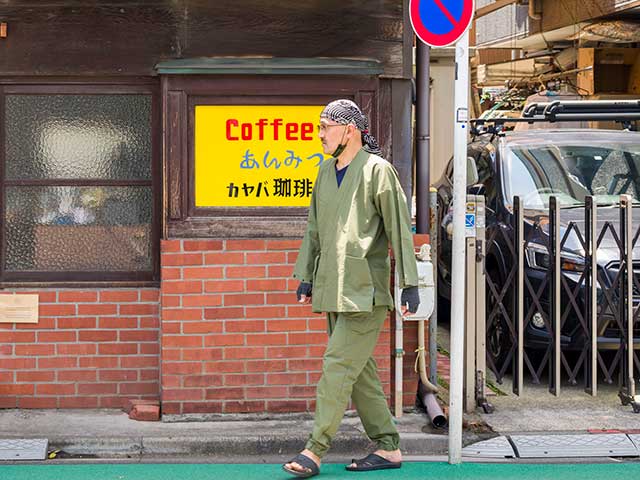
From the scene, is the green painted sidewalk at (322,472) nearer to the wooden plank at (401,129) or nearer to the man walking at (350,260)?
the man walking at (350,260)

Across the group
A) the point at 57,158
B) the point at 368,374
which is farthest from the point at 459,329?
the point at 57,158

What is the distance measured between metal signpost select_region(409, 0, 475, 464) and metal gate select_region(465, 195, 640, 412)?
3.48 feet

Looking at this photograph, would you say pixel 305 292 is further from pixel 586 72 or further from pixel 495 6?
pixel 495 6

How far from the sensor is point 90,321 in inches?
291

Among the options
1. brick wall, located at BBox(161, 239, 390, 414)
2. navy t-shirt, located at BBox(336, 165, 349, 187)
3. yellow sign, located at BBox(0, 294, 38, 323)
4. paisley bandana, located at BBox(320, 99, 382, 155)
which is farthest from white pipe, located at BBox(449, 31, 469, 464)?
yellow sign, located at BBox(0, 294, 38, 323)

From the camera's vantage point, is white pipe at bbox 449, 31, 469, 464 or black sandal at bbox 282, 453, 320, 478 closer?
black sandal at bbox 282, 453, 320, 478

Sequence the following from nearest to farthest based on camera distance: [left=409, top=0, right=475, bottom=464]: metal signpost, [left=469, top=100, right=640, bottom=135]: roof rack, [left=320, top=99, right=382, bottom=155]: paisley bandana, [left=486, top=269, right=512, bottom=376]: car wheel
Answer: [left=320, top=99, right=382, bottom=155]: paisley bandana → [left=409, top=0, right=475, bottom=464]: metal signpost → [left=486, top=269, right=512, bottom=376]: car wheel → [left=469, top=100, right=640, bottom=135]: roof rack

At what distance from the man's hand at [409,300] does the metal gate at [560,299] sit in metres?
1.58

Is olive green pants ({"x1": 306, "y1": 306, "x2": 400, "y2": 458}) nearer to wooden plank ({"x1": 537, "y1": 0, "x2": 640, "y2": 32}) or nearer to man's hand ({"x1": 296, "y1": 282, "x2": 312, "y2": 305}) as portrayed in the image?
man's hand ({"x1": 296, "y1": 282, "x2": 312, "y2": 305})

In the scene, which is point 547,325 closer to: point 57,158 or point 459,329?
point 459,329

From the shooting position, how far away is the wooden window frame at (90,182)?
24.1 ft

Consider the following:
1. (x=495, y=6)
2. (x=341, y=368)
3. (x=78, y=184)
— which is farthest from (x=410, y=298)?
(x=495, y=6)

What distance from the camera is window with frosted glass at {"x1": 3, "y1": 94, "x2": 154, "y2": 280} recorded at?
24.3 ft

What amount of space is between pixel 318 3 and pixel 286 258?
1649mm
